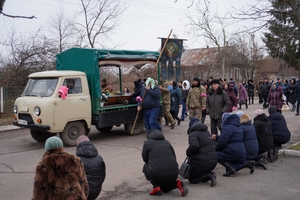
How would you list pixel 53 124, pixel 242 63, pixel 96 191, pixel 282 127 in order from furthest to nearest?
pixel 242 63 → pixel 53 124 → pixel 282 127 → pixel 96 191

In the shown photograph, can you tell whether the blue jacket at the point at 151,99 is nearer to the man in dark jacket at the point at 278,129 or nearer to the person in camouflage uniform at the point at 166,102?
the person in camouflage uniform at the point at 166,102

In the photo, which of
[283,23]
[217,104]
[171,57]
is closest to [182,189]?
[217,104]

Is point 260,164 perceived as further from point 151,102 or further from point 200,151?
point 151,102

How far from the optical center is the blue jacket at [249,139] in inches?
280

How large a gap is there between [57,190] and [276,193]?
4019 millimetres

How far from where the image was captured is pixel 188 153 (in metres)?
6.22

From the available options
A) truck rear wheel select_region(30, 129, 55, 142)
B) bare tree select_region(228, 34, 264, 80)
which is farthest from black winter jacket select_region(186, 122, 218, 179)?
bare tree select_region(228, 34, 264, 80)

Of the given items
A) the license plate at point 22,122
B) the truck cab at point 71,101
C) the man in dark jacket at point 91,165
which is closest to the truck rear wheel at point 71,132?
the truck cab at point 71,101

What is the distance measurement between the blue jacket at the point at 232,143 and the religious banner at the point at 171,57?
6.27 meters

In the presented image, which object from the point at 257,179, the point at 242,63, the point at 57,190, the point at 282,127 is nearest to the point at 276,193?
the point at 257,179

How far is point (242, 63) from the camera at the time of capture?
4209 cm

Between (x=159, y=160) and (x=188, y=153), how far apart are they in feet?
2.81

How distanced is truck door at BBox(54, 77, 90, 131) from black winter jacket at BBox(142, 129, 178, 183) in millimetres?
4499

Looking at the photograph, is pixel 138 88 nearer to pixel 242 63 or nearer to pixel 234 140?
pixel 234 140
